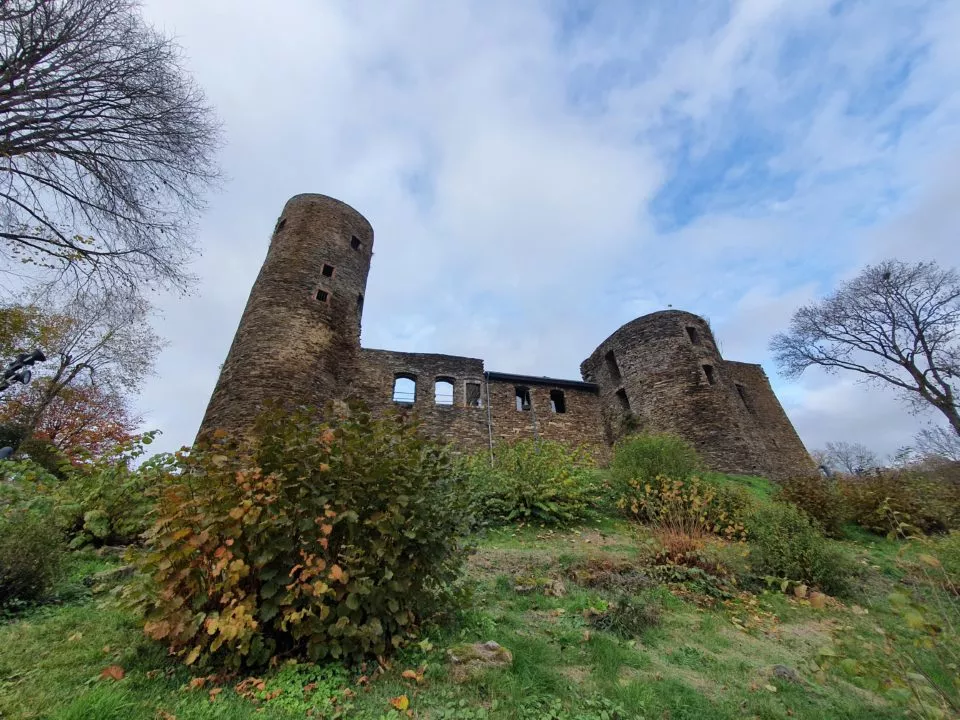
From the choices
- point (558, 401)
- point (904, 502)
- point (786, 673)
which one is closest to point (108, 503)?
point (786, 673)

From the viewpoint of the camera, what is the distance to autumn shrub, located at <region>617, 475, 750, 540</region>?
24.5 feet

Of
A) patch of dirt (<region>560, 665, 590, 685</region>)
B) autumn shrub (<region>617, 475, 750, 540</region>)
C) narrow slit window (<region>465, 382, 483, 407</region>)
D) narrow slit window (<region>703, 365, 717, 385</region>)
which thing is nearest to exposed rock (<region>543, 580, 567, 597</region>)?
patch of dirt (<region>560, 665, 590, 685</region>)

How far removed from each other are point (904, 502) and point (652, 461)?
4607 mm

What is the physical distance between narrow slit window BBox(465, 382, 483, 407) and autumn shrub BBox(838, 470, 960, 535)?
412 inches

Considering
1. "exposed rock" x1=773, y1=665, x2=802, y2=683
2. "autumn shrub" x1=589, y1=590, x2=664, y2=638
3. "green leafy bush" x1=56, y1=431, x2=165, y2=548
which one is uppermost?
"green leafy bush" x1=56, y1=431, x2=165, y2=548

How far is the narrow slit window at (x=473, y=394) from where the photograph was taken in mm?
16500

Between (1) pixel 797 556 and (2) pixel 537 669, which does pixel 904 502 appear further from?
(2) pixel 537 669

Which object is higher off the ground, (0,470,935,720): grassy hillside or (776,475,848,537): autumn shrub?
(776,475,848,537): autumn shrub

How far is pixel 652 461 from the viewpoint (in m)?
9.41

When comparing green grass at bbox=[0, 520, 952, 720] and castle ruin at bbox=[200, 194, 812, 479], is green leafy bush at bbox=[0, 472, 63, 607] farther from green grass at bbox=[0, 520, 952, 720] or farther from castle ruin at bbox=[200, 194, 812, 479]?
castle ruin at bbox=[200, 194, 812, 479]

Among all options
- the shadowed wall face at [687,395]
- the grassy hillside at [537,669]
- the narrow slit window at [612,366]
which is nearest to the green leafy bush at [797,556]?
the grassy hillside at [537,669]

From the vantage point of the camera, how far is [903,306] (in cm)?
1661

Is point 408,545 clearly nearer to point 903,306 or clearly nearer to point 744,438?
point 744,438

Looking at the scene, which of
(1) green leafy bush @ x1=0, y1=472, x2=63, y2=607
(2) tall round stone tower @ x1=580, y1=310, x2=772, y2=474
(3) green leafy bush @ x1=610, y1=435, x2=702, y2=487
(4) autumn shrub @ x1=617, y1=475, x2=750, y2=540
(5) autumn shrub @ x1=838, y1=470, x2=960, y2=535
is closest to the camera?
(1) green leafy bush @ x1=0, y1=472, x2=63, y2=607
